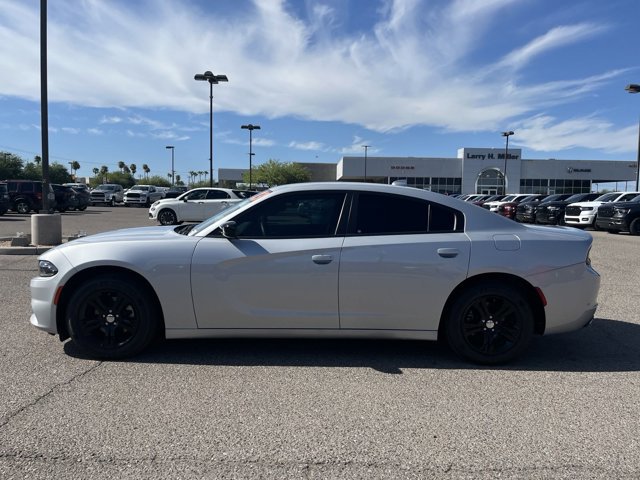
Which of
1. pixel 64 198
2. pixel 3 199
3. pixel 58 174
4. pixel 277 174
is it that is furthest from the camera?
pixel 58 174

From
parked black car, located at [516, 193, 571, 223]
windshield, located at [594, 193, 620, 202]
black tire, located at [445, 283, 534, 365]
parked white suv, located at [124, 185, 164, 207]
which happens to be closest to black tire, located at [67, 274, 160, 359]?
Answer: black tire, located at [445, 283, 534, 365]

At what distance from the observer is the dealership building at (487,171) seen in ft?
219

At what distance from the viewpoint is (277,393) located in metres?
3.58

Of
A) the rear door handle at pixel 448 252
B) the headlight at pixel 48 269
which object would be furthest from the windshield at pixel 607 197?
the headlight at pixel 48 269

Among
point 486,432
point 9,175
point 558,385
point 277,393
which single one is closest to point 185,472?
point 277,393

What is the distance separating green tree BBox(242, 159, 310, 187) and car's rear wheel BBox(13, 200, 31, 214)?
49.6m

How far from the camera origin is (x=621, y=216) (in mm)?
17562

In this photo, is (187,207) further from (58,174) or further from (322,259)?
(58,174)

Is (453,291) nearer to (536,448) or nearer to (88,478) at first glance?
(536,448)

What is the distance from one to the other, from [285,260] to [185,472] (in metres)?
1.87

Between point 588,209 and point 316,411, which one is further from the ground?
point 588,209

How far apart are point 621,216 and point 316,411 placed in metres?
18.2

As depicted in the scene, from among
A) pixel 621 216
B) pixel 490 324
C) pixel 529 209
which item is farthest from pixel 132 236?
pixel 529 209

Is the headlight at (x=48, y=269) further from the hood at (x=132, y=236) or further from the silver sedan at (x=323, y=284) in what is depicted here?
the hood at (x=132, y=236)
